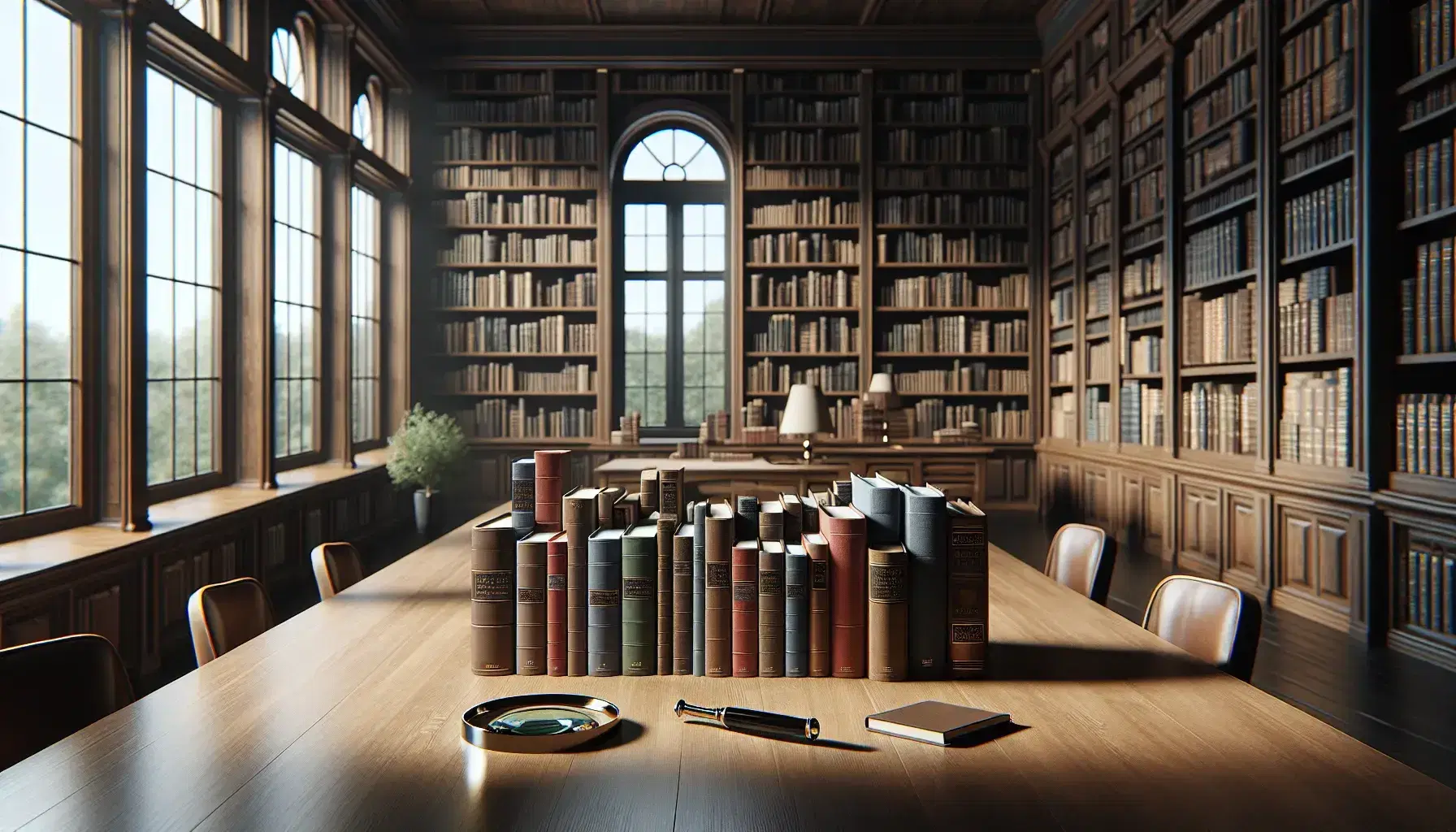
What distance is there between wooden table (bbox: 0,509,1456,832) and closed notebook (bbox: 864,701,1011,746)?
0.02 meters

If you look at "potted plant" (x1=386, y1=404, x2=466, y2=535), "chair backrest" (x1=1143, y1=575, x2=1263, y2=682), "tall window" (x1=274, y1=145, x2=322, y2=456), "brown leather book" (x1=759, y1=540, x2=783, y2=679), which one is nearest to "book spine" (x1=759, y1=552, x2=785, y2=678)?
"brown leather book" (x1=759, y1=540, x2=783, y2=679)

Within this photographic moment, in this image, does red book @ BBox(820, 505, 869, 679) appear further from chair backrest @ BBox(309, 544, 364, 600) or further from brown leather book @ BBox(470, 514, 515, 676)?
chair backrest @ BBox(309, 544, 364, 600)

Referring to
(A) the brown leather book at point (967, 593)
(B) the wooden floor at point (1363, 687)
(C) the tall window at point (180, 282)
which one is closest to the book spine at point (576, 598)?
(A) the brown leather book at point (967, 593)

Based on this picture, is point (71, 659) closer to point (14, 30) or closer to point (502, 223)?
point (14, 30)

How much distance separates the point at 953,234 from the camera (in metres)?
8.69

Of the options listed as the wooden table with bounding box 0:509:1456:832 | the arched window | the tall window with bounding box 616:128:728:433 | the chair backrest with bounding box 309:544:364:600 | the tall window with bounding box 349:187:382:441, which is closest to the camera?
the wooden table with bounding box 0:509:1456:832

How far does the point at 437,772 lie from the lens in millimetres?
1228

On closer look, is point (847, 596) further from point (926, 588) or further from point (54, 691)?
point (54, 691)

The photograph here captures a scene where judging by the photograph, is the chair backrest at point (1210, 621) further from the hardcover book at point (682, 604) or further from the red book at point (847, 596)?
the hardcover book at point (682, 604)

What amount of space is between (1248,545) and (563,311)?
5.67 meters

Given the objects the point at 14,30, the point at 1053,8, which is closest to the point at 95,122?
the point at 14,30

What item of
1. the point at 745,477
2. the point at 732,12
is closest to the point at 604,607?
the point at 745,477

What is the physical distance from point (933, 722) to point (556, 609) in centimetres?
63

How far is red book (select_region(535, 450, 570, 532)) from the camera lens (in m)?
1.69
